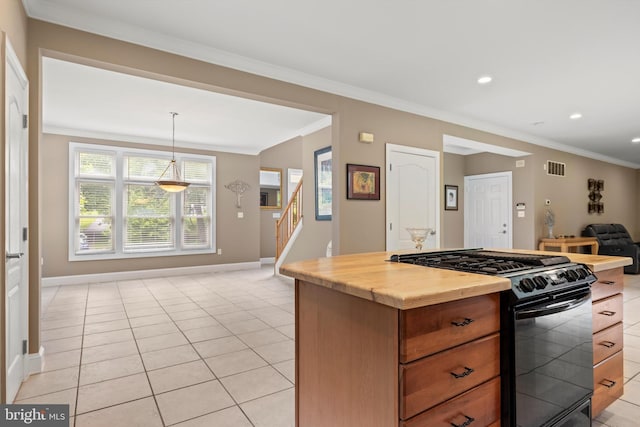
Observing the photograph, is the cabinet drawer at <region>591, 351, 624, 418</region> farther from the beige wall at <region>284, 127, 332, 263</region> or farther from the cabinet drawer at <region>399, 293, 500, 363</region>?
the beige wall at <region>284, 127, 332, 263</region>

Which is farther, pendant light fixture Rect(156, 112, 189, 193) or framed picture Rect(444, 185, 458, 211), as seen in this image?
framed picture Rect(444, 185, 458, 211)

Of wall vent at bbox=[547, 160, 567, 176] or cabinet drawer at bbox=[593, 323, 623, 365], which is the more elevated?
wall vent at bbox=[547, 160, 567, 176]

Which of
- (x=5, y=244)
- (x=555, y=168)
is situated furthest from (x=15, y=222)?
→ (x=555, y=168)

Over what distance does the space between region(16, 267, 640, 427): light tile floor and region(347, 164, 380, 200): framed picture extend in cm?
166

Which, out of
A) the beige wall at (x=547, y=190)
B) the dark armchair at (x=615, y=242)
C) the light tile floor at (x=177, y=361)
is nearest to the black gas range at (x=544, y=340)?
the light tile floor at (x=177, y=361)

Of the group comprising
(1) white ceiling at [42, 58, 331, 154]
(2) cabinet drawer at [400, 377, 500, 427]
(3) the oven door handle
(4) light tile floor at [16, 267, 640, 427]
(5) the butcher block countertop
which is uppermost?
(1) white ceiling at [42, 58, 331, 154]

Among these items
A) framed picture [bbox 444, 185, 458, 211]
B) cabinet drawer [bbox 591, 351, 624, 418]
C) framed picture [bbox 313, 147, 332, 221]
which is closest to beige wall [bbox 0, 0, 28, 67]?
cabinet drawer [bbox 591, 351, 624, 418]

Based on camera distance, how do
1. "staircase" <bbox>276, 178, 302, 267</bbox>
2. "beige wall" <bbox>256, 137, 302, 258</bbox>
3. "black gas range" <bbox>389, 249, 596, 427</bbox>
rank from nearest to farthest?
"black gas range" <bbox>389, 249, 596, 427</bbox>
"staircase" <bbox>276, 178, 302, 267</bbox>
"beige wall" <bbox>256, 137, 302, 258</bbox>

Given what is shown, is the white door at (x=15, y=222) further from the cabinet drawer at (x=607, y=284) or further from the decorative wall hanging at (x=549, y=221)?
the decorative wall hanging at (x=549, y=221)

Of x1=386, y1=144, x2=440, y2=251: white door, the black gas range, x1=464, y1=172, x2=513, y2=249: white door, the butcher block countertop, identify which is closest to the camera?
the butcher block countertop

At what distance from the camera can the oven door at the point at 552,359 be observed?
1439mm

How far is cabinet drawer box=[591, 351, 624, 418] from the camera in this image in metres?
1.93

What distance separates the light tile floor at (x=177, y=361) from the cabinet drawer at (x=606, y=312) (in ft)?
1.84

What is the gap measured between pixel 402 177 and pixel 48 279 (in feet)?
19.4
